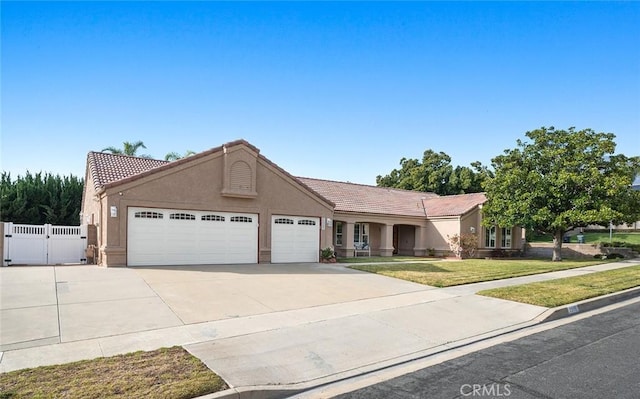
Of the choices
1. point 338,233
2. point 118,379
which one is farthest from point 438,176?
point 118,379

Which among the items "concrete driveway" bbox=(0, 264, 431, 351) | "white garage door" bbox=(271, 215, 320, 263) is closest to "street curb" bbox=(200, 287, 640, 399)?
"concrete driveway" bbox=(0, 264, 431, 351)

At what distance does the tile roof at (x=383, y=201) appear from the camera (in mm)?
25328

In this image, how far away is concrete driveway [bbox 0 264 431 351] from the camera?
733cm

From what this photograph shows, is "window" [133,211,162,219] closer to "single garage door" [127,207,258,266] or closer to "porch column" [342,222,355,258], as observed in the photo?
"single garage door" [127,207,258,266]

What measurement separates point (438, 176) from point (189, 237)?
32.4 metres

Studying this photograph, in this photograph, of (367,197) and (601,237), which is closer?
(367,197)

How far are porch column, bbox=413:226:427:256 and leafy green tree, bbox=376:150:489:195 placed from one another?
16158 mm

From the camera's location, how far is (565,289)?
12078 millimetres

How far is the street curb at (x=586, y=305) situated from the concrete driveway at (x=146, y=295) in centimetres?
356

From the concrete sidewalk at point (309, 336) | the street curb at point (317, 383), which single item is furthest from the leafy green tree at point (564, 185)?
the concrete sidewalk at point (309, 336)

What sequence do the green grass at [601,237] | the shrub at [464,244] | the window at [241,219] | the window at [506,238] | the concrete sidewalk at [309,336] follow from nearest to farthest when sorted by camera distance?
the concrete sidewalk at [309,336] < the window at [241,219] < the shrub at [464,244] < the window at [506,238] < the green grass at [601,237]

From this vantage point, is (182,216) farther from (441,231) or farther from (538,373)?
(441,231)

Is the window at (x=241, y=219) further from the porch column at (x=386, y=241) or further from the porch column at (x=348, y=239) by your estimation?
the porch column at (x=386, y=241)

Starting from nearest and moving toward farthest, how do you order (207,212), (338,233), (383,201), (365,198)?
(207,212)
(338,233)
(365,198)
(383,201)
